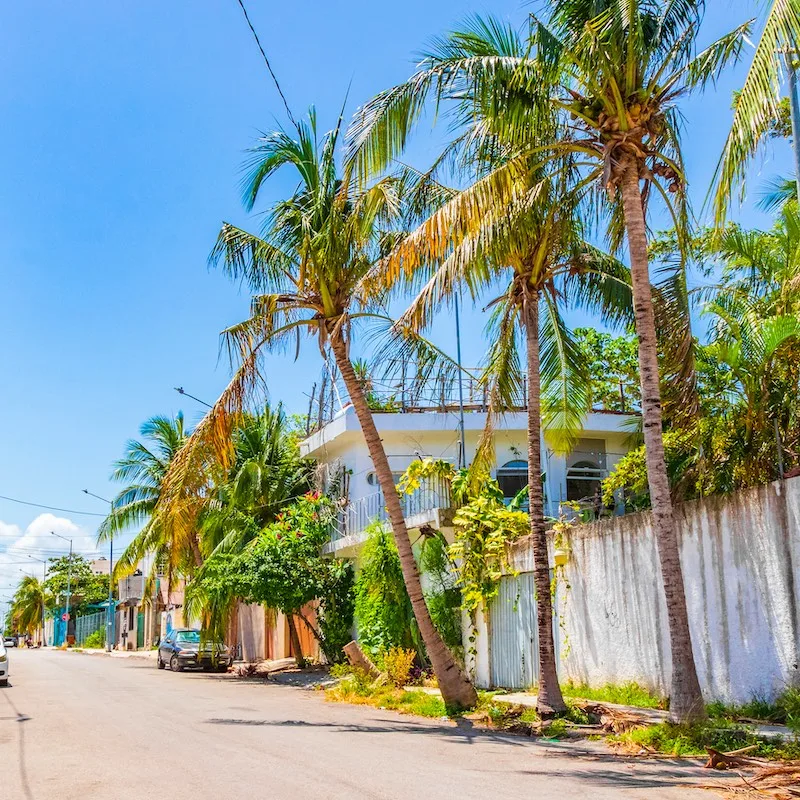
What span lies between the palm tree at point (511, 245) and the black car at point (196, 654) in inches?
752

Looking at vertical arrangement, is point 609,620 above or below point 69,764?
above

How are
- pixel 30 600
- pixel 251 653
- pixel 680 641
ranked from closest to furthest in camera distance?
pixel 680 641, pixel 251 653, pixel 30 600

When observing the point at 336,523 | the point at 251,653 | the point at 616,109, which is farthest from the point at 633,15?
the point at 251,653

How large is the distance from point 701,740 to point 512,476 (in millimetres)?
17399

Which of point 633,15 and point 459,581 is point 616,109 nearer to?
point 633,15

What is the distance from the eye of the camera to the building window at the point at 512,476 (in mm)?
27688

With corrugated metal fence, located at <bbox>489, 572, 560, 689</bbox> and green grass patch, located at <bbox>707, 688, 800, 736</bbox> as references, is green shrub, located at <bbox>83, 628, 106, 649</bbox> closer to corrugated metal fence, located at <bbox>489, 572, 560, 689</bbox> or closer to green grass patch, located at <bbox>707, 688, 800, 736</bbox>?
corrugated metal fence, located at <bbox>489, 572, 560, 689</bbox>

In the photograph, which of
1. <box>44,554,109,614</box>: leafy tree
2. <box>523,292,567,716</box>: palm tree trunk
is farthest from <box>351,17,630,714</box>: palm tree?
<box>44,554,109,614</box>: leafy tree

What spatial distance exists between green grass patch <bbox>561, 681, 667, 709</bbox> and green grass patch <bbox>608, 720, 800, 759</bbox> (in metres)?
2.73

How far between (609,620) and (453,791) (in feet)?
24.8

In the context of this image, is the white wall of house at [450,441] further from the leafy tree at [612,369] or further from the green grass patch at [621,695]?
the green grass patch at [621,695]

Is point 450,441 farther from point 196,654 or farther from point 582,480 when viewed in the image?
point 196,654

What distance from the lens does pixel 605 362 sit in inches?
1196

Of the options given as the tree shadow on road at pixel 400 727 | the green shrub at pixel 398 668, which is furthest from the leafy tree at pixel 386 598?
the tree shadow on road at pixel 400 727
